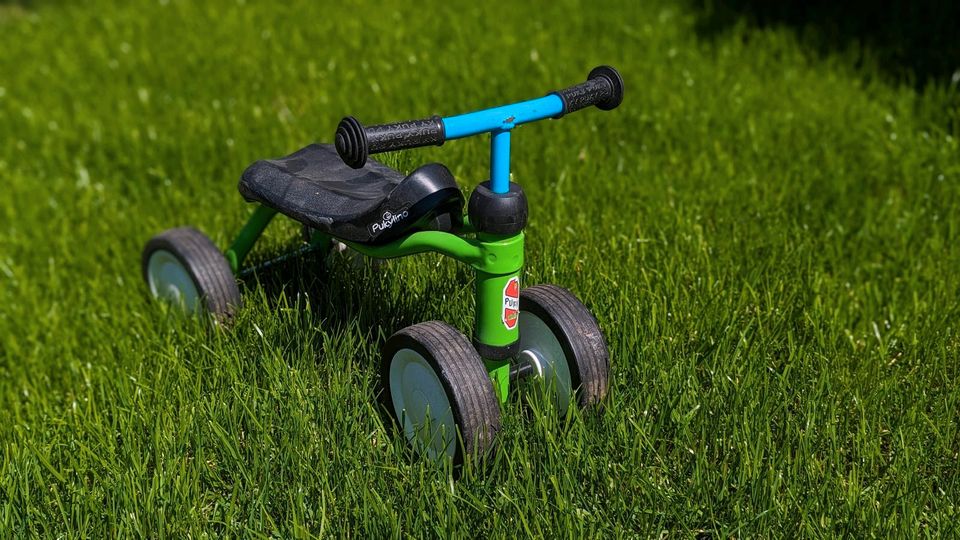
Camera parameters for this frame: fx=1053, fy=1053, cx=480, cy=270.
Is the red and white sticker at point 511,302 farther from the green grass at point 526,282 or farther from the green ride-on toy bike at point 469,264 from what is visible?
the green grass at point 526,282

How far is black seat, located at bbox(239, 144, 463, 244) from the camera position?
2.63 metres

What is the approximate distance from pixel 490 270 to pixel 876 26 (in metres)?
3.80

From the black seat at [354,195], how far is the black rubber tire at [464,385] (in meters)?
0.30

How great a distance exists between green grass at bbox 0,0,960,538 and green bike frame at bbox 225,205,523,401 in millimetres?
199

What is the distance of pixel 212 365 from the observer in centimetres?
301

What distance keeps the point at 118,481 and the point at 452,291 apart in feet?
3.50

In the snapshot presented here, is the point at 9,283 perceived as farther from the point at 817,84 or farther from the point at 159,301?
the point at 817,84

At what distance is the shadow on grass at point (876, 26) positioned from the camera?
16.5 feet

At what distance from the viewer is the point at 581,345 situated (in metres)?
2.59

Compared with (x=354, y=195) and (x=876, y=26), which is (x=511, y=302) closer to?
(x=354, y=195)

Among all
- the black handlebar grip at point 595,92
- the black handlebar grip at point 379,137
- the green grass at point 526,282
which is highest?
the black handlebar grip at point 595,92

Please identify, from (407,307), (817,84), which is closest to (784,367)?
(407,307)

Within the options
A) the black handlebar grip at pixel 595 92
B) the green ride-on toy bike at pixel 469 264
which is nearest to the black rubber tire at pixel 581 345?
the green ride-on toy bike at pixel 469 264

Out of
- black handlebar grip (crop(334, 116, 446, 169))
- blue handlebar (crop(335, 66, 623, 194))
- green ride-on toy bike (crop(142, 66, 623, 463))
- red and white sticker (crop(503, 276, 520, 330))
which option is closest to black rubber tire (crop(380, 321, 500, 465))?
green ride-on toy bike (crop(142, 66, 623, 463))
